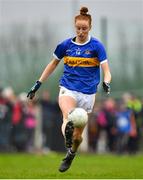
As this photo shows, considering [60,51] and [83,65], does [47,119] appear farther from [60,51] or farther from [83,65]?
[83,65]

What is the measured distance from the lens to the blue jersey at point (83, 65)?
15.4 metres

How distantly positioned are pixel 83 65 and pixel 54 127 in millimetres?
15467

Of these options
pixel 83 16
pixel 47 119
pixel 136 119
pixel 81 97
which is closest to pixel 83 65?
pixel 81 97

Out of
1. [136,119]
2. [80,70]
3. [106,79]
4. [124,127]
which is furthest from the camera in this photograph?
[124,127]

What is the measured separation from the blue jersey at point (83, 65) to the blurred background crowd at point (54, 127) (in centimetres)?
1380

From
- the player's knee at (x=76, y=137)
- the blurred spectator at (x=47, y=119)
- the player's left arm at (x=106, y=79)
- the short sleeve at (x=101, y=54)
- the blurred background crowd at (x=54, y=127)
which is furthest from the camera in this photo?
the blurred spectator at (x=47, y=119)

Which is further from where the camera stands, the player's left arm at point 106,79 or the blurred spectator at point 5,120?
the blurred spectator at point 5,120

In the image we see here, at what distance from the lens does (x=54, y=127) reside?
101ft

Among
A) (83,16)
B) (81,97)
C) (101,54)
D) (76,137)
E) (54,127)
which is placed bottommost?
(54,127)

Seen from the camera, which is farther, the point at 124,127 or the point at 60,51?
the point at 124,127

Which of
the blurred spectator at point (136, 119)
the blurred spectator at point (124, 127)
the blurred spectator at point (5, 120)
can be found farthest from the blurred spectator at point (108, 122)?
the blurred spectator at point (5, 120)

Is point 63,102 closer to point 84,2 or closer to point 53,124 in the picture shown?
point 53,124

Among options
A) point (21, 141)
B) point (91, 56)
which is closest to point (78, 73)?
point (91, 56)

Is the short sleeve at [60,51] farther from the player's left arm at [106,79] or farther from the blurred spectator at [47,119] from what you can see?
the blurred spectator at [47,119]
